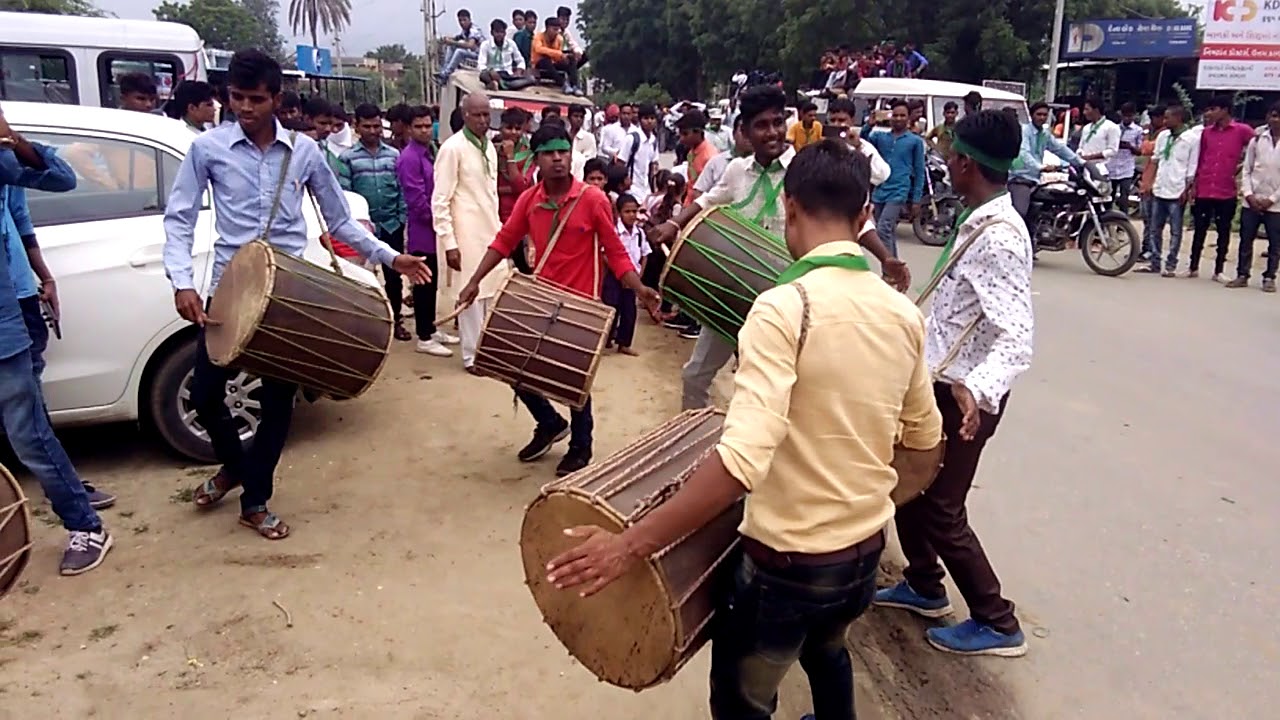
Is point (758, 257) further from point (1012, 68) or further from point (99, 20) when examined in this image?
point (1012, 68)

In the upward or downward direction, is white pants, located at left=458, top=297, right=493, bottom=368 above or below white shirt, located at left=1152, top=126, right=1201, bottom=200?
below

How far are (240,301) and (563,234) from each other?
158 centimetres

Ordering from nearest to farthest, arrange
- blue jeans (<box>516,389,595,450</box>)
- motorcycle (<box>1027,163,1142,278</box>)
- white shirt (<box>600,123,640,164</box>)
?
blue jeans (<box>516,389,595,450</box>), motorcycle (<box>1027,163,1142,278</box>), white shirt (<box>600,123,640,164</box>)

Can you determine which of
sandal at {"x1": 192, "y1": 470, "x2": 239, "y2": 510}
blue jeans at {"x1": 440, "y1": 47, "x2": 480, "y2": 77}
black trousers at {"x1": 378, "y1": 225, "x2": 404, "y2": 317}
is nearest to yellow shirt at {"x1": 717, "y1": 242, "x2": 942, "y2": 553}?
sandal at {"x1": 192, "y1": 470, "x2": 239, "y2": 510}

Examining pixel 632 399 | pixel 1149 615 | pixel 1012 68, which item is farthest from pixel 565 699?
pixel 1012 68

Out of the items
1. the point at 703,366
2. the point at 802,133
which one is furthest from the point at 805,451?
the point at 802,133

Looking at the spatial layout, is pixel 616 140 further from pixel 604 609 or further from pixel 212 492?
pixel 604 609

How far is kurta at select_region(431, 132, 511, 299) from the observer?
6.01 m

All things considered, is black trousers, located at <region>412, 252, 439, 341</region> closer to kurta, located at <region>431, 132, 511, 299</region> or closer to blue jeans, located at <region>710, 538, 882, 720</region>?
kurta, located at <region>431, 132, 511, 299</region>

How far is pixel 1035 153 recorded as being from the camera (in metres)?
10.7

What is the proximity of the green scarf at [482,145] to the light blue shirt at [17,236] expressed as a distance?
2783 millimetres

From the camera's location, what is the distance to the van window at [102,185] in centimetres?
434

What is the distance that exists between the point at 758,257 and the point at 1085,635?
5.97 ft

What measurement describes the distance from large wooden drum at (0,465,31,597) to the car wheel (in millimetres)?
1621
